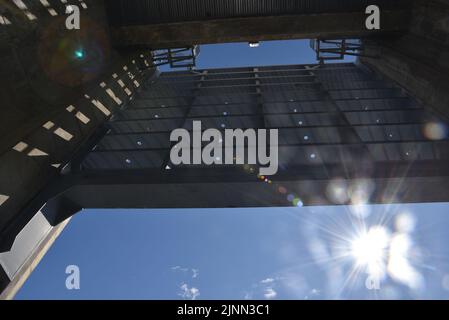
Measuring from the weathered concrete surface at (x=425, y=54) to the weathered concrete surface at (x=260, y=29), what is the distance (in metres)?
0.68

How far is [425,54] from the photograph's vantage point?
1084cm

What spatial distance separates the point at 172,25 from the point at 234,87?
5.88 m

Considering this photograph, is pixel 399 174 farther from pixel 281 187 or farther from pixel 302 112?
pixel 302 112

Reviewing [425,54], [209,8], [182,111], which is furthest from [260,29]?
[425,54]

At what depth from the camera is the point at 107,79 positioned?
42.6 feet

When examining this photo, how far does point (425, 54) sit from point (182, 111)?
36.6 feet

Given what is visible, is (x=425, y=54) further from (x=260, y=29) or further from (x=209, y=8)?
(x=209, y=8)

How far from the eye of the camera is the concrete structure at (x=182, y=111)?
8.12 meters

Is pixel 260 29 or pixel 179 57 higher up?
pixel 179 57

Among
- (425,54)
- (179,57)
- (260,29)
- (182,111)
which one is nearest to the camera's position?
(425,54)

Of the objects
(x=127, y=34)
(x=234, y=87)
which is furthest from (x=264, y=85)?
(x=127, y=34)

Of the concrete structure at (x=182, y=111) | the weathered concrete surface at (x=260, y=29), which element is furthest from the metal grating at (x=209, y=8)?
the weathered concrete surface at (x=260, y=29)

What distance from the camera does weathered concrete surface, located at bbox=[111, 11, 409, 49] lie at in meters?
11.8

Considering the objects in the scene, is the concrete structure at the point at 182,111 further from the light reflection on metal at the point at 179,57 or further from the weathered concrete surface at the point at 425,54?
the light reflection on metal at the point at 179,57
